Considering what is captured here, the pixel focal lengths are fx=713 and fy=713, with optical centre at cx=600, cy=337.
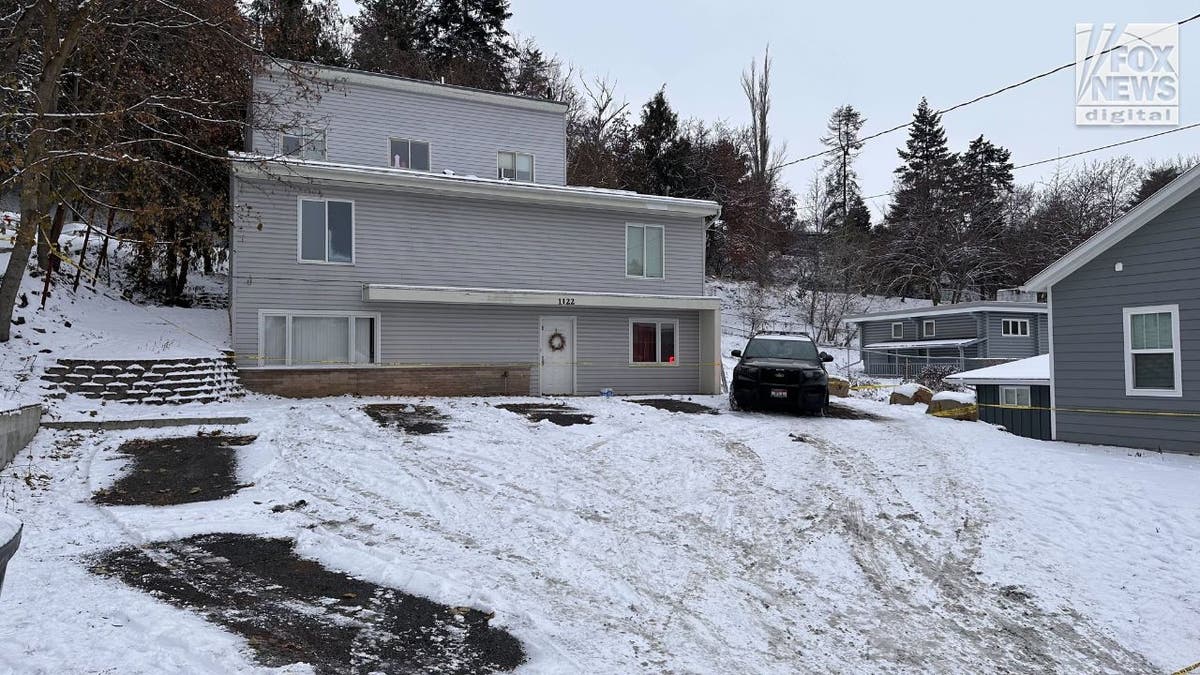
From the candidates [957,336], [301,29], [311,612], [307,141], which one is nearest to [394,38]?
[301,29]

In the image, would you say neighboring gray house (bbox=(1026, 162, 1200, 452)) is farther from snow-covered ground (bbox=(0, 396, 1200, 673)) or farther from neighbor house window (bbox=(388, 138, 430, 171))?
neighbor house window (bbox=(388, 138, 430, 171))

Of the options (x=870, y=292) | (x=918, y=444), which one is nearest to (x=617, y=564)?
(x=918, y=444)

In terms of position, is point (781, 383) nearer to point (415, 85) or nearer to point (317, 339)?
point (317, 339)

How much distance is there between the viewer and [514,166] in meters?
21.5

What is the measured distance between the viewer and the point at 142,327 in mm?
16516

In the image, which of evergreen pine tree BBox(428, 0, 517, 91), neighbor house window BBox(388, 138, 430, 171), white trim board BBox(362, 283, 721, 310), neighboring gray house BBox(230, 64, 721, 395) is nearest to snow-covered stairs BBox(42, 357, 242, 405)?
neighboring gray house BBox(230, 64, 721, 395)

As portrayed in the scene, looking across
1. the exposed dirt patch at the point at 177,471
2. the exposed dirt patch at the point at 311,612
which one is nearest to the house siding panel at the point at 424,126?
the exposed dirt patch at the point at 177,471

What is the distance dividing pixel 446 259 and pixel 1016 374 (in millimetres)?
13999

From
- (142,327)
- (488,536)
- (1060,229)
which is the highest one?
(1060,229)

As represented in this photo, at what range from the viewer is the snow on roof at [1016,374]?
642 inches

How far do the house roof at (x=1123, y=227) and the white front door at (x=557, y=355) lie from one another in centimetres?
1045

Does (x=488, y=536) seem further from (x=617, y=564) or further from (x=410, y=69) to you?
(x=410, y=69)

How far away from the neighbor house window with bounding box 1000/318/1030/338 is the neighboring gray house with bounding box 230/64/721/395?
21506 millimetres

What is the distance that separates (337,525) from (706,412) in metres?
9.56
